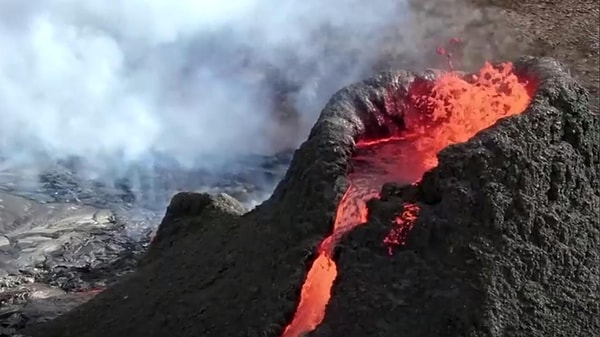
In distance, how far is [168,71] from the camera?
7973 millimetres

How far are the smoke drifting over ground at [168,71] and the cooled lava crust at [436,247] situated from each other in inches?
134

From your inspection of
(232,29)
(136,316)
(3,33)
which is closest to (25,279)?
(136,316)

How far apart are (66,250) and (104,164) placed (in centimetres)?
153

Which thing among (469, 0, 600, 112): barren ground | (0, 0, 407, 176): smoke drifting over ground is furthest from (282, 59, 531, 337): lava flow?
(469, 0, 600, 112): barren ground

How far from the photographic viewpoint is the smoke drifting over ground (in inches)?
268

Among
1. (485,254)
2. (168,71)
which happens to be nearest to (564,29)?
(168,71)

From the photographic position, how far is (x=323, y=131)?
3027mm

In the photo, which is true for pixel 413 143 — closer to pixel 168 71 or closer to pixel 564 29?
Answer: pixel 168 71

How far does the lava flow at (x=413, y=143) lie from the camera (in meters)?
2.79

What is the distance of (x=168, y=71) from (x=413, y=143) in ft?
16.4

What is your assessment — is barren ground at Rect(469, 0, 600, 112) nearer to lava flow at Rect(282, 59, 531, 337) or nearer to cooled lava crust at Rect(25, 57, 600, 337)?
lava flow at Rect(282, 59, 531, 337)

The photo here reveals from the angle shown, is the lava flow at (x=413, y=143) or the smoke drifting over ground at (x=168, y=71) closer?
the lava flow at (x=413, y=143)

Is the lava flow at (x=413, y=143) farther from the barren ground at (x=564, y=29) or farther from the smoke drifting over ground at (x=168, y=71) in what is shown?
the barren ground at (x=564, y=29)

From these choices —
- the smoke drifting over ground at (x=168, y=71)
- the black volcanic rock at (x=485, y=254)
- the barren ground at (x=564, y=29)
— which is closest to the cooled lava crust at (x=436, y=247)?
the black volcanic rock at (x=485, y=254)
